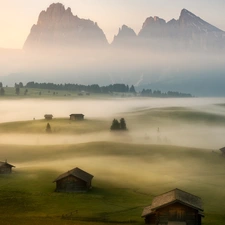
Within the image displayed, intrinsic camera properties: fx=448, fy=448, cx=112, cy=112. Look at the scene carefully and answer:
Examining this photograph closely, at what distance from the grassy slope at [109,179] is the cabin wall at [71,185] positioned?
2.08 meters

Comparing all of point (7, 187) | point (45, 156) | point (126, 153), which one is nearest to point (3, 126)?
point (45, 156)

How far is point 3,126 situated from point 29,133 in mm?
19514

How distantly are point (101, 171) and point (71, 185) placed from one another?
57.0ft

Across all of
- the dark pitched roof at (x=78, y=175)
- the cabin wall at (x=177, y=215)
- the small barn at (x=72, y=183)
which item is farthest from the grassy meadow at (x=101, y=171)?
the cabin wall at (x=177, y=215)

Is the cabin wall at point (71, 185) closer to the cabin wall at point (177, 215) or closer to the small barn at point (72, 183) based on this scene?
the small barn at point (72, 183)

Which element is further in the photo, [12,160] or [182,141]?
[182,141]

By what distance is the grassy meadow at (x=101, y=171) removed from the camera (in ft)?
217

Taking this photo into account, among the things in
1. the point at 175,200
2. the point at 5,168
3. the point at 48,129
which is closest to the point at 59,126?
the point at 48,129

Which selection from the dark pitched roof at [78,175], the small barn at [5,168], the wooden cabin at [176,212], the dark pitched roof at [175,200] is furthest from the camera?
the small barn at [5,168]

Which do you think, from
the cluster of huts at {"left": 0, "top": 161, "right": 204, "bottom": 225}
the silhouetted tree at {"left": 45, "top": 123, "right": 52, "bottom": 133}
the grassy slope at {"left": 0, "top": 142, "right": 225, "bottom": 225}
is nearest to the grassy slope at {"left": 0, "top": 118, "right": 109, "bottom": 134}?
the silhouetted tree at {"left": 45, "top": 123, "right": 52, "bottom": 133}

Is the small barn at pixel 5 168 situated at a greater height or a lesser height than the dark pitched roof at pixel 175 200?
lesser

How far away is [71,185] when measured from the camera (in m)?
83.9

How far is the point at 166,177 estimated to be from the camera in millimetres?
95375

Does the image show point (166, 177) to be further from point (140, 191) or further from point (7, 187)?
point (7, 187)
